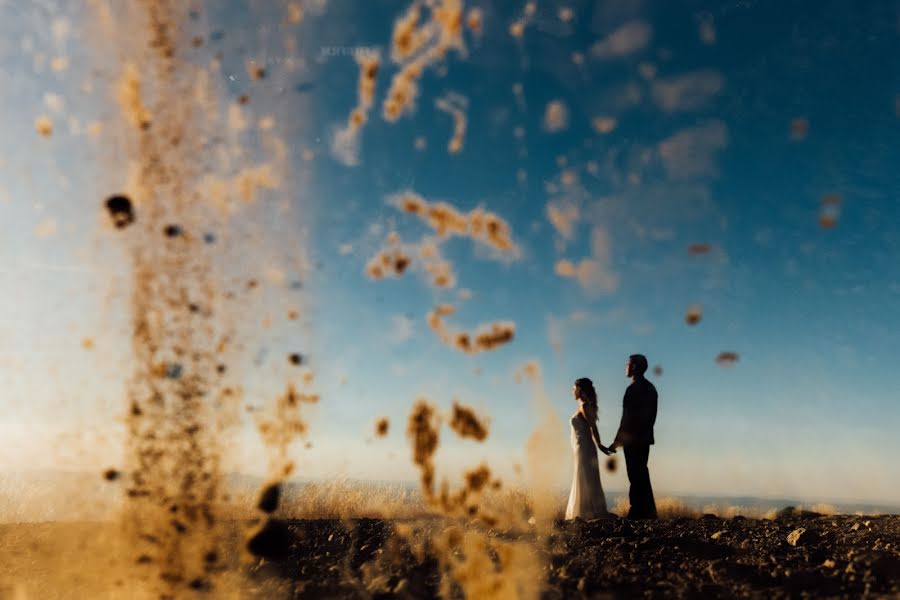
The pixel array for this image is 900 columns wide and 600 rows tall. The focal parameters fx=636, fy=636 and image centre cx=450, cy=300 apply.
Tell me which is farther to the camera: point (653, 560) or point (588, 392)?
point (588, 392)

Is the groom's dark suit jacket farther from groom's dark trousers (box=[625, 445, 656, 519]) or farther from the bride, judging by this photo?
the bride

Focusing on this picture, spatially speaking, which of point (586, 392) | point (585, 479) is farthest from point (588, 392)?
point (585, 479)

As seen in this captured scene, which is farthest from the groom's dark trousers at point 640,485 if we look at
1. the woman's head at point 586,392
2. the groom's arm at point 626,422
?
the woman's head at point 586,392

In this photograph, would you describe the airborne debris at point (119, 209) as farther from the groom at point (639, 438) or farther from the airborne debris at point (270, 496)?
the groom at point (639, 438)

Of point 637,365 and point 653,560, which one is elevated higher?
point 637,365

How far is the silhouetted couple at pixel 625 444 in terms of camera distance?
8.62 metres

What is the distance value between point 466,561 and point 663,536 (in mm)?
2084

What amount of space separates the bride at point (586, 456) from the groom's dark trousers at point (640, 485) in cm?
33

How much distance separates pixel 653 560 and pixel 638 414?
3271 mm

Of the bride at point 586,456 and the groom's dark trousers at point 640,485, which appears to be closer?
the groom's dark trousers at point 640,485

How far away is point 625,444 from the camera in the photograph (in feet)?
28.7

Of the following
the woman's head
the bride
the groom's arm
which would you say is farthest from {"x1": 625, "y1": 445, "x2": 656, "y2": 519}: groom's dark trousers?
the woman's head

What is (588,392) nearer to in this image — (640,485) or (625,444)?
(625,444)

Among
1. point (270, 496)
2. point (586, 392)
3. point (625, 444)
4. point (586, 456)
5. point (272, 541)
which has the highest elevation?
point (586, 392)
